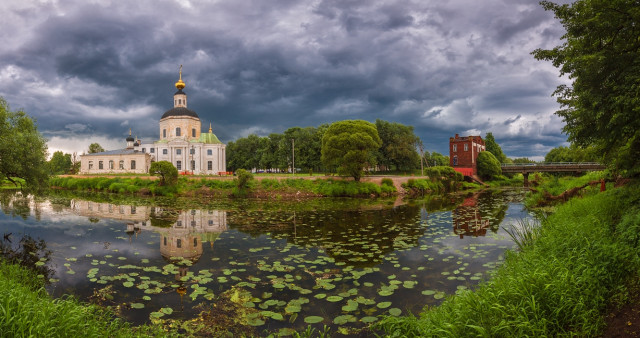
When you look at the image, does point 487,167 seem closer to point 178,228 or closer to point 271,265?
point 178,228

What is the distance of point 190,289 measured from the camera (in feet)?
22.7

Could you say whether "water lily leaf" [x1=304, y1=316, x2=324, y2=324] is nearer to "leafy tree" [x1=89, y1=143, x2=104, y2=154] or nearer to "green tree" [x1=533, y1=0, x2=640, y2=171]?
"green tree" [x1=533, y1=0, x2=640, y2=171]

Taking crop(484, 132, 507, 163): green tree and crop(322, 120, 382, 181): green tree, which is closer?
crop(322, 120, 382, 181): green tree

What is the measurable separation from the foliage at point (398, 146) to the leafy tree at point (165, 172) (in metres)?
35.7

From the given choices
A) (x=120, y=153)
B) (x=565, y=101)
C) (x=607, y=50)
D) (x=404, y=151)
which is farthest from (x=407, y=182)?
(x=120, y=153)

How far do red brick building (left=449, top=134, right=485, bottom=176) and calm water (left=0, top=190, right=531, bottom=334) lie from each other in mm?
52836

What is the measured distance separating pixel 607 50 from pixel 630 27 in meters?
0.92

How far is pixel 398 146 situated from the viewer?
57562mm

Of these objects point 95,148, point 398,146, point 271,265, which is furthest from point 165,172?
point 95,148

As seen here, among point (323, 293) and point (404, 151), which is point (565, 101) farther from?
point (404, 151)

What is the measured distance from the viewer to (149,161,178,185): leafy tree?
35.0 metres

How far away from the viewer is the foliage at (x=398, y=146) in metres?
57.6

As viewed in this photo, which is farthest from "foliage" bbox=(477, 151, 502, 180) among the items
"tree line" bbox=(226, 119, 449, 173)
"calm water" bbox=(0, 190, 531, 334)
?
"calm water" bbox=(0, 190, 531, 334)

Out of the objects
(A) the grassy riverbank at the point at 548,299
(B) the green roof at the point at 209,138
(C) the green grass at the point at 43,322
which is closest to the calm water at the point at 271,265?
(C) the green grass at the point at 43,322
